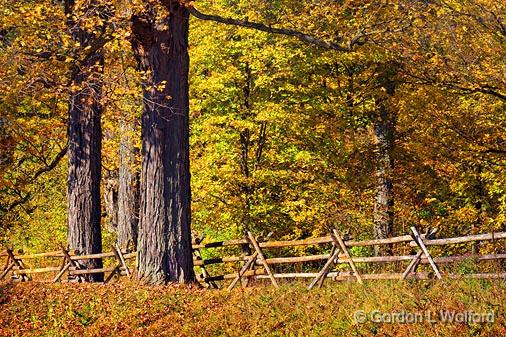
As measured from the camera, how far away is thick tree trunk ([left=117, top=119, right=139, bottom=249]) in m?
27.0

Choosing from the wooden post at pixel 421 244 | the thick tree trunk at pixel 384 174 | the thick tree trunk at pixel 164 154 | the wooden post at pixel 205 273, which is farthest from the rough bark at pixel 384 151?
the thick tree trunk at pixel 164 154

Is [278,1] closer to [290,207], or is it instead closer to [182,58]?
[290,207]

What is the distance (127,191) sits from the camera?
27438mm

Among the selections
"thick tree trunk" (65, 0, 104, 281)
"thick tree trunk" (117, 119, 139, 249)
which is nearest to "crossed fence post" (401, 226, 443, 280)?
"thick tree trunk" (65, 0, 104, 281)

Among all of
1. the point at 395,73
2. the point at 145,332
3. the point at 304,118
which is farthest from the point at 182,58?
the point at 395,73

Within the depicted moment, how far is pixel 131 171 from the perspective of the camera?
27016mm

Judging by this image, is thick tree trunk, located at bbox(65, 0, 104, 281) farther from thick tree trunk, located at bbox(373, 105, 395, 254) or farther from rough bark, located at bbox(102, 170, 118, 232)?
rough bark, located at bbox(102, 170, 118, 232)

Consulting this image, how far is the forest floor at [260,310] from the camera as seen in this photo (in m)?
10.1

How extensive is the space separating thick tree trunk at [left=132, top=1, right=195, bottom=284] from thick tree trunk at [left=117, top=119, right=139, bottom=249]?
11004mm

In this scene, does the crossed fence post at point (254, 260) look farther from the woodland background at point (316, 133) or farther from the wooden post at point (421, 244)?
the woodland background at point (316, 133)

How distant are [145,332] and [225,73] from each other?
1304 cm

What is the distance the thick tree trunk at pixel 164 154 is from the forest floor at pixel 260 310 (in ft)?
2.54

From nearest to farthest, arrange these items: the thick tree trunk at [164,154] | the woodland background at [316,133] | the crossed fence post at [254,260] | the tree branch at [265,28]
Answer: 1. the thick tree trunk at [164,154]
2. the tree branch at [265,28]
3. the crossed fence post at [254,260]
4. the woodland background at [316,133]

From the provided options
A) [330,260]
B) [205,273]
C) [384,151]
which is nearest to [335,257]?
[330,260]
